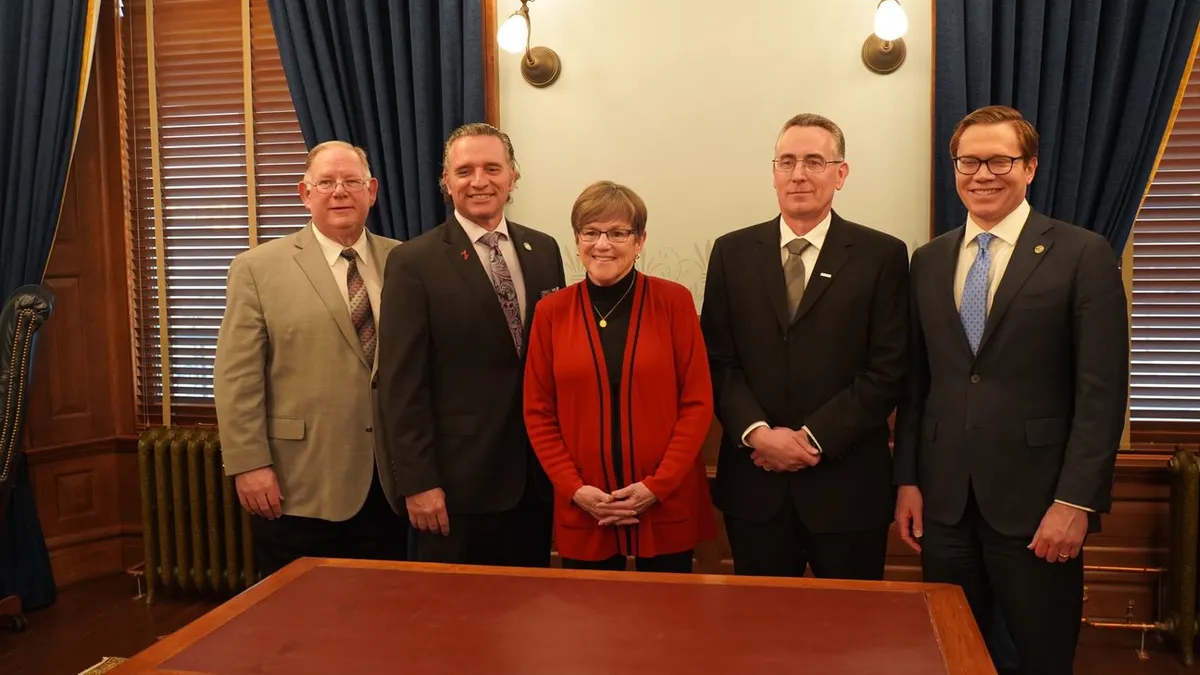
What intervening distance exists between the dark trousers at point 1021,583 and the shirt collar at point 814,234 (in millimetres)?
713

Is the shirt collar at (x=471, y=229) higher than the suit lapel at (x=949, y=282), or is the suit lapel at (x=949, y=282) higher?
the shirt collar at (x=471, y=229)

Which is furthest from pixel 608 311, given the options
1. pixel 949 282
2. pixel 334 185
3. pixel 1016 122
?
pixel 1016 122

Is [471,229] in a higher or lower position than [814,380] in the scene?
higher

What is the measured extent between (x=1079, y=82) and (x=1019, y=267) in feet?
4.64

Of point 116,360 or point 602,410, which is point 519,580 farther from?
point 116,360

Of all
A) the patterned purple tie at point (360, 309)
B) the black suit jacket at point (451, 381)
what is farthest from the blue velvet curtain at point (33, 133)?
the black suit jacket at point (451, 381)

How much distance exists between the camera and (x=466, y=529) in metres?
2.36

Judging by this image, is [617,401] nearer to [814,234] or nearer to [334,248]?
[814,234]

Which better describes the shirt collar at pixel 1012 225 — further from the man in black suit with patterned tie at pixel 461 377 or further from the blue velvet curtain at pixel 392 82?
the blue velvet curtain at pixel 392 82

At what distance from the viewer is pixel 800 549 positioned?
229cm

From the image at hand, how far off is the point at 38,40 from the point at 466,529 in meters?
2.93

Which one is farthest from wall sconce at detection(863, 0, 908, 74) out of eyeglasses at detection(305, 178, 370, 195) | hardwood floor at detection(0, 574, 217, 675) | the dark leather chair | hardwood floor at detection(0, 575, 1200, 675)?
hardwood floor at detection(0, 574, 217, 675)

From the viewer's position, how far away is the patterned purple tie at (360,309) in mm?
2537

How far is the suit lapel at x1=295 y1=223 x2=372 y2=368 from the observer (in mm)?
2508
